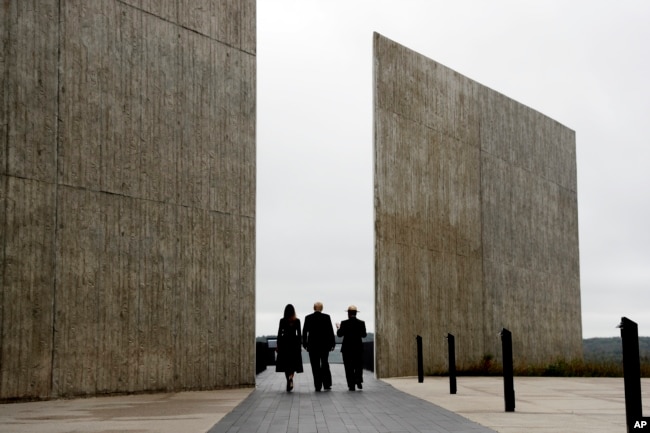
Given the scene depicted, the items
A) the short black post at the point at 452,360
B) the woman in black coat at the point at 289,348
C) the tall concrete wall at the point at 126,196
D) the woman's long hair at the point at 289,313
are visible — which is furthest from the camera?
the woman's long hair at the point at 289,313

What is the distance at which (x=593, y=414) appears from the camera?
10.9m

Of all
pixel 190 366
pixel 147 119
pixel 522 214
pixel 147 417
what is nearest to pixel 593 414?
pixel 147 417

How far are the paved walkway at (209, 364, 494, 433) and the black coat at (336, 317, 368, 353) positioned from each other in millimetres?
863

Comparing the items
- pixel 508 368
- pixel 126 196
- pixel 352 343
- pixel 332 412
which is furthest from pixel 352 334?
pixel 508 368

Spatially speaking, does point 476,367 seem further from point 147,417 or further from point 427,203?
point 147,417

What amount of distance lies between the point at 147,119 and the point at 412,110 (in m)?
9.37

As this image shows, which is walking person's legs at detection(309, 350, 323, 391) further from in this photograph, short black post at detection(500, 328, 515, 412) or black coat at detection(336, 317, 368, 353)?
short black post at detection(500, 328, 515, 412)

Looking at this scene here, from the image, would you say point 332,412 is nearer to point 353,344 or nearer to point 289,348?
point 289,348

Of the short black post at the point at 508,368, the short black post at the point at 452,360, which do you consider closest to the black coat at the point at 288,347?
the short black post at the point at 452,360

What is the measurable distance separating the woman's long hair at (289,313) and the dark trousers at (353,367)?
113 centimetres

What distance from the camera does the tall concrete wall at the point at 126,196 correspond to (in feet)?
45.5

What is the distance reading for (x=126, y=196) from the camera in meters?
15.5
